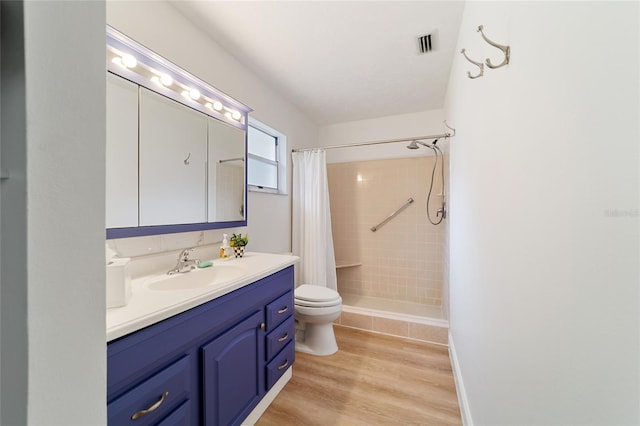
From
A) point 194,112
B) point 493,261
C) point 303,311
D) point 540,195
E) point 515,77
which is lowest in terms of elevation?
point 303,311

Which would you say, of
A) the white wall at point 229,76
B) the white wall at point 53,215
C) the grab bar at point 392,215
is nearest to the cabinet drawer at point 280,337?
the white wall at point 229,76

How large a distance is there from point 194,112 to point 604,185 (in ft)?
6.03

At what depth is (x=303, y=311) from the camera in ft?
6.54

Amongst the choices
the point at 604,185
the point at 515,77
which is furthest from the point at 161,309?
the point at 515,77

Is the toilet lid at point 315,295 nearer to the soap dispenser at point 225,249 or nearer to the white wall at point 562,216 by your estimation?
the soap dispenser at point 225,249

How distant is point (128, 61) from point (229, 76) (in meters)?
0.72

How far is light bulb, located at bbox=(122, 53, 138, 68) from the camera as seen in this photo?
1.18m

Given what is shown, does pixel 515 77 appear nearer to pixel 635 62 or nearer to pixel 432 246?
pixel 635 62

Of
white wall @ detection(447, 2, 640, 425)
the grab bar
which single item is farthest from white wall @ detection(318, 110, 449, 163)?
white wall @ detection(447, 2, 640, 425)

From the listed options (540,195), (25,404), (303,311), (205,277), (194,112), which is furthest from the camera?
(303,311)

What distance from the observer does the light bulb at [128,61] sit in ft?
3.88

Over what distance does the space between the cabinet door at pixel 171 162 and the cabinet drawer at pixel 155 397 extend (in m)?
0.76

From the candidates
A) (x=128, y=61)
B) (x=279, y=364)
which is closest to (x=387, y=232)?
(x=279, y=364)

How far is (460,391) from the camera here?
4.92ft
